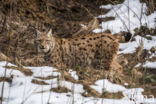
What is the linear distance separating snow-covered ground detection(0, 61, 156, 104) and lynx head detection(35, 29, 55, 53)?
2180 mm

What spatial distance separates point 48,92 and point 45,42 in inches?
122

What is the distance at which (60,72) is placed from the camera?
178 inches

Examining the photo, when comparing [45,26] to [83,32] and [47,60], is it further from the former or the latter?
[47,60]

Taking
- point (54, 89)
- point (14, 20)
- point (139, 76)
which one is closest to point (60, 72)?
point (54, 89)

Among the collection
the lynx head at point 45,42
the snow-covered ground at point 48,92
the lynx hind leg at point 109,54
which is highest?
the lynx head at point 45,42

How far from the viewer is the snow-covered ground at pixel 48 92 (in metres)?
3.61

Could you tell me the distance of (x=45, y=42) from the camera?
268 inches

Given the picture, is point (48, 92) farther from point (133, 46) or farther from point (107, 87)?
point (133, 46)

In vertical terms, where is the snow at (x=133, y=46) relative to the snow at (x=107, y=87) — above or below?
above

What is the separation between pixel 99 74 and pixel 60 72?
103 centimetres

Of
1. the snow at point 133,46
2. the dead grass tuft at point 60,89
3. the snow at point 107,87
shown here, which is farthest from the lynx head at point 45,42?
the dead grass tuft at point 60,89

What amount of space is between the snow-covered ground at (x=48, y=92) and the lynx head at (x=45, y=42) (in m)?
2.18

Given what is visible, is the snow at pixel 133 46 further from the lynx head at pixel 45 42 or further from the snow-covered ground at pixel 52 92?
the snow-covered ground at pixel 52 92

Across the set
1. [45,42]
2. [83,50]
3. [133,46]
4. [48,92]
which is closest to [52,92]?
[48,92]
